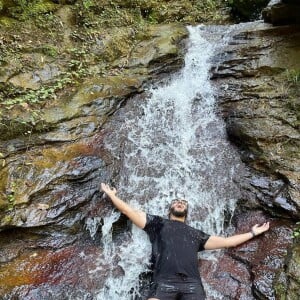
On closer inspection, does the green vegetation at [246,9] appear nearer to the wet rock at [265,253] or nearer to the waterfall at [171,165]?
the waterfall at [171,165]

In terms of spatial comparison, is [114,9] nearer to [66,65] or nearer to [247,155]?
[66,65]

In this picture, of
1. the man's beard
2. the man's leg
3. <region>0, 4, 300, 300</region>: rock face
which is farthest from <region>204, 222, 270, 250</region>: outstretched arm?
the man's leg

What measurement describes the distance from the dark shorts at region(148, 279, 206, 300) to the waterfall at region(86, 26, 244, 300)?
1015mm

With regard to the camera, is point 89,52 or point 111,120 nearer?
point 111,120

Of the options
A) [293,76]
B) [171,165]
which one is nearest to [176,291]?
[171,165]

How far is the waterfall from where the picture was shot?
621cm

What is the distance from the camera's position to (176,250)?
4.97m

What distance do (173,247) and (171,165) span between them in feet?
9.23

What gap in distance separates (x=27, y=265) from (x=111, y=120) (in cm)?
374

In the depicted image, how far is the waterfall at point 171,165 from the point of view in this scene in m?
6.21

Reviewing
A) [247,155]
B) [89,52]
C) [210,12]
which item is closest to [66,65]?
[89,52]

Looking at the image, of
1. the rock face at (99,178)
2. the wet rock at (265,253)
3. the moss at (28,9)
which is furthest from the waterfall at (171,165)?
the moss at (28,9)

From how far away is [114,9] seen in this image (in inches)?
481

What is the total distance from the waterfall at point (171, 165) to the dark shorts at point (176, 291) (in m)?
1.01
